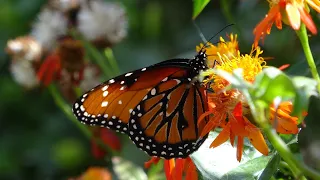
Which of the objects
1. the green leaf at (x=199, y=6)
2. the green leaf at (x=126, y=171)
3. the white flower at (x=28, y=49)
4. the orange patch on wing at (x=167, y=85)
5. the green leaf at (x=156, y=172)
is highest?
the white flower at (x=28, y=49)

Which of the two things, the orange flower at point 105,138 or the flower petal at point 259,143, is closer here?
the flower petal at point 259,143

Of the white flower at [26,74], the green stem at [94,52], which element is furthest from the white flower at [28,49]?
the green stem at [94,52]

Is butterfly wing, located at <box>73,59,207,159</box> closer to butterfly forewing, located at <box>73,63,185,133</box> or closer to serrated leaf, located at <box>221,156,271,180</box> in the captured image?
butterfly forewing, located at <box>73,63,185,133</box>

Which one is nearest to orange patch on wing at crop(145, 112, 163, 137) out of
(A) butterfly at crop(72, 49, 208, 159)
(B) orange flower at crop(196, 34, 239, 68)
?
(A) butterfly at crop(72, 49, 208, 159)

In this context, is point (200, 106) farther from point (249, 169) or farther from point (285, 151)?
point (285, 151)

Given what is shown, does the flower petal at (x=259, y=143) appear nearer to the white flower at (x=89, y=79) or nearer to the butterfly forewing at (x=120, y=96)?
the butterfly forewing at (x=120, y=96)

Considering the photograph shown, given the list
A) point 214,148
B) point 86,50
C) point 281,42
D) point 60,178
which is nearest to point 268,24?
point 214,148
